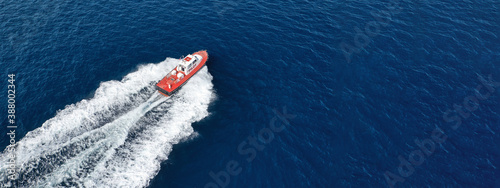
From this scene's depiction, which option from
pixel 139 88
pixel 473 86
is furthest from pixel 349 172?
pixel 139 88

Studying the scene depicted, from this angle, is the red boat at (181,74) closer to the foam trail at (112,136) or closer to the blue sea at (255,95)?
the foam trail at (112,136)

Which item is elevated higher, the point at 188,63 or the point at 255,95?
the point at 188,63

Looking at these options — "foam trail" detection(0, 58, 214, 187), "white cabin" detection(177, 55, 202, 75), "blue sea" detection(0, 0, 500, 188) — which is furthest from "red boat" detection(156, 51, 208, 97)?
"blue sea" detection(0, 0, 500, 188)

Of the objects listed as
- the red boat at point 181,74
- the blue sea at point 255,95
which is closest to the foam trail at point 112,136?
the blue sea at point 255,95

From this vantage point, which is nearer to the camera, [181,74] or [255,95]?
[255,95]

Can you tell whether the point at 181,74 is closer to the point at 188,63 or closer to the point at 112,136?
the point at 188,63

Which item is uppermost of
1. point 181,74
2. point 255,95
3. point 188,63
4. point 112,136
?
point 188,63

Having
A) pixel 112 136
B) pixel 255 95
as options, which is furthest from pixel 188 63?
pixel 112 136
